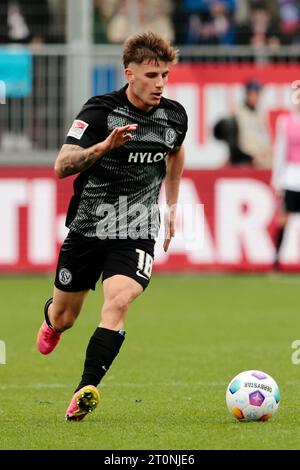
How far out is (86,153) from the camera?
22.9ft

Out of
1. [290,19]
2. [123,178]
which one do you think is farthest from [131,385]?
[290,19]

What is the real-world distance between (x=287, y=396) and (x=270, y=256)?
10152 millimetres

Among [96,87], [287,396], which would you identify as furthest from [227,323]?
[96,87]

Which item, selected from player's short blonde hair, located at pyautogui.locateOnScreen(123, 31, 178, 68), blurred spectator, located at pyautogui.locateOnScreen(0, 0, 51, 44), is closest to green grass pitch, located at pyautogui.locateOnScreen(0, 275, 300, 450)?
player's short blonde hair, located at pyautogui.locateOnScreen(123, 31, 178, 68)

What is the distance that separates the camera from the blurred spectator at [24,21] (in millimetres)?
19016

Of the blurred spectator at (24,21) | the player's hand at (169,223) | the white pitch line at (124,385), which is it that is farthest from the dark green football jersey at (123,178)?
the blurred spectator at (24,21)

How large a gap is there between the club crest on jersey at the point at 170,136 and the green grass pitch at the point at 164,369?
1725 millimetres

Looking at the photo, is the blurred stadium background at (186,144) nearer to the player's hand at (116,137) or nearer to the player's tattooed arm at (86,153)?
the player's tattooed arm at (86,153)

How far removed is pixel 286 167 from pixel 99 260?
11.0 m

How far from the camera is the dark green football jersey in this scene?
7.57 meters

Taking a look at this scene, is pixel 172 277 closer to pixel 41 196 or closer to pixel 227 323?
pixel 41 196

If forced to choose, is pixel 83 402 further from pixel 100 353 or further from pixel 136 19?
pixel 136 19

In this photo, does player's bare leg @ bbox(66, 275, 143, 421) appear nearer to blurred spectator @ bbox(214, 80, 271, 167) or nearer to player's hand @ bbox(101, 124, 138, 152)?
player's hand @ bbox(101, 124, 138, 152)

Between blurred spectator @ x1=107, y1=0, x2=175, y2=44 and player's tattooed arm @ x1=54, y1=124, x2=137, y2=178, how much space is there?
12655 millimetres
